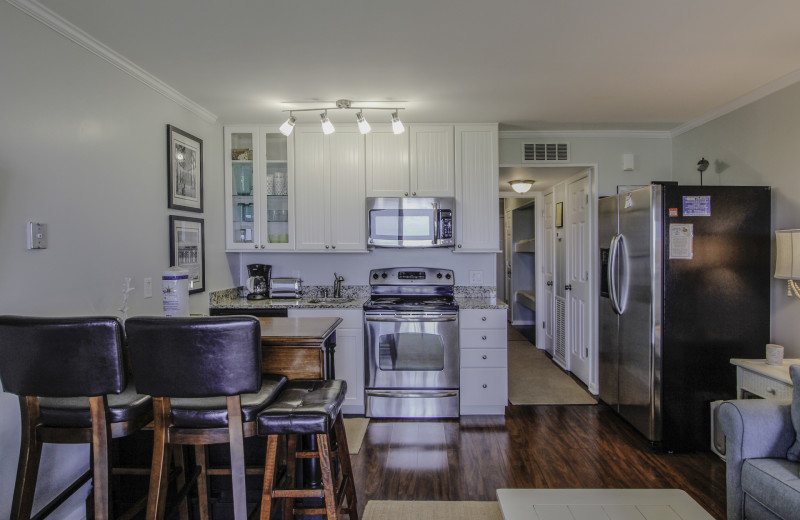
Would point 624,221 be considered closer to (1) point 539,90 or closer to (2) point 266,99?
(1) point 539,90

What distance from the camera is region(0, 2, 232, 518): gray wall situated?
1.82 meters

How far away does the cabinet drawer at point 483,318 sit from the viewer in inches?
134

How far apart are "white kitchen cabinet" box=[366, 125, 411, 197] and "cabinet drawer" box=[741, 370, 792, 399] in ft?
8.60

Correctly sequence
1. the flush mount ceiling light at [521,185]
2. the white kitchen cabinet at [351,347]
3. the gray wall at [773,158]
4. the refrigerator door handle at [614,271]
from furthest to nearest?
1. the flush mount ceiling light at [521,185]
2. the white kitchen cabinet at [351,347]
3. the refrigerator door handle at [614,271]
4. the gray wall at [773,158]

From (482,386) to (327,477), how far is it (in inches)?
82.8

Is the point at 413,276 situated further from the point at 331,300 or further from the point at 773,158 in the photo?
the point at 773,158

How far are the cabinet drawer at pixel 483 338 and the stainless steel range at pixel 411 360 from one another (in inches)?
3.7

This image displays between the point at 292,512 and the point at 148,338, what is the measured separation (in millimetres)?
930

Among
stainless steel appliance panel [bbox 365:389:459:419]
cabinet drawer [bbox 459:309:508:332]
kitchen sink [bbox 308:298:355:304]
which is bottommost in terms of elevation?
stainless steel appliance panel [bbox 365:389:459:419]

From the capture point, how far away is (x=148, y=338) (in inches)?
53.9

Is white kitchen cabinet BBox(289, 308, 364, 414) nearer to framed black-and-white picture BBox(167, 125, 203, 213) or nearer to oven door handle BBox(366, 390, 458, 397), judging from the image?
oven door handle BBox(366, 390, 458, 397)

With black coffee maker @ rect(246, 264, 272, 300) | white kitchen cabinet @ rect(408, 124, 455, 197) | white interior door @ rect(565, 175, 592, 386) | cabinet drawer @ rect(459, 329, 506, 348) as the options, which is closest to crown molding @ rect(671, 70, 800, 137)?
white interior door @ rect(565, 175, 592, 386)

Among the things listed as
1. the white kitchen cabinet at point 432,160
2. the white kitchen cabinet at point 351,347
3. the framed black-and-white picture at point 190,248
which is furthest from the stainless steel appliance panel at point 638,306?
the framed black-and-white picture at point 190,248

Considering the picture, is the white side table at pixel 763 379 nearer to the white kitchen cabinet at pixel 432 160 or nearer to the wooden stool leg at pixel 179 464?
the white kitchen cabinet at pixel 432 160
